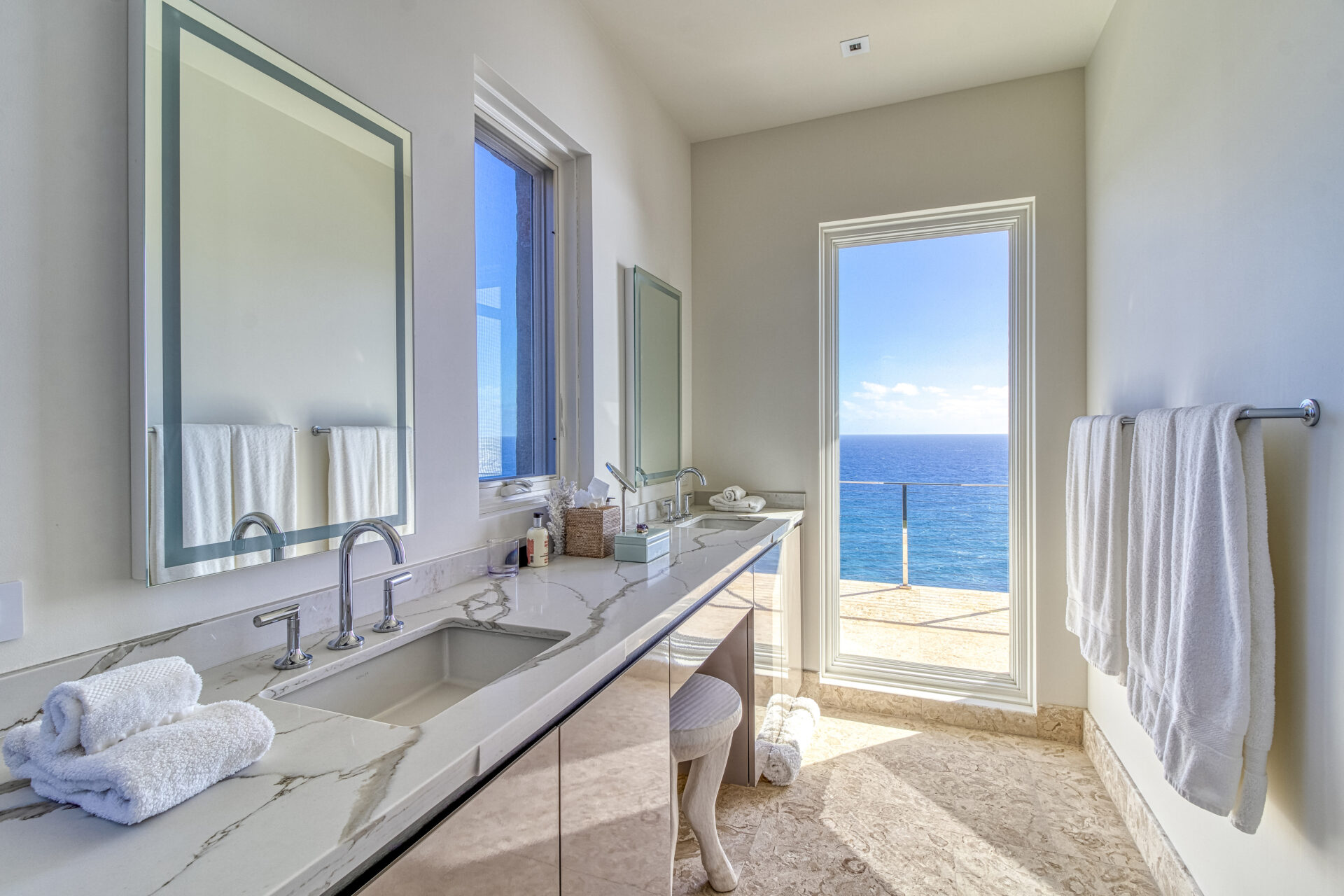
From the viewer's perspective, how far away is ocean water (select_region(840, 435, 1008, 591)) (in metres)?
2.92

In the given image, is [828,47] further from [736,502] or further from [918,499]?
[918,499]

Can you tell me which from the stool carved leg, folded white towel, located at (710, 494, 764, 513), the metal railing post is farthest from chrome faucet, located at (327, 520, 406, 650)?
the metal railing post

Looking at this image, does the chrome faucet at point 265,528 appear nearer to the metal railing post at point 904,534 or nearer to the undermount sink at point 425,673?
the undermount sink at point 425,673

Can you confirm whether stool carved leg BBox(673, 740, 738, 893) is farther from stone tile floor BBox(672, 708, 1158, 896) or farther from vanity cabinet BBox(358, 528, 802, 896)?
vanity cabinet BBox(358, 528, 802, 896)

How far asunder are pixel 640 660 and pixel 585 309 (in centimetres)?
132

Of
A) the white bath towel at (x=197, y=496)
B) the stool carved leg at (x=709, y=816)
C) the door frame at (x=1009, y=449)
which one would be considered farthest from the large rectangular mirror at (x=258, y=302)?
the door frame at (x=1009, y=449)

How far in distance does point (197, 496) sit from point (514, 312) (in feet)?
3.66

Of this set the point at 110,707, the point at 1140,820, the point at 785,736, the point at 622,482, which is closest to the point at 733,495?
the point at 622,482

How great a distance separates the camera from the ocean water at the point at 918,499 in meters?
2.92

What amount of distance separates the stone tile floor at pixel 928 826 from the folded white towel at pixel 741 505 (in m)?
0.99

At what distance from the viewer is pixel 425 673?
1.22 meters

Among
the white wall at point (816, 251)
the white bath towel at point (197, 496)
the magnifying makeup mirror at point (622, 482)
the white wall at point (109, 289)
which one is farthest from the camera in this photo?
the white wall at point (816, 251)

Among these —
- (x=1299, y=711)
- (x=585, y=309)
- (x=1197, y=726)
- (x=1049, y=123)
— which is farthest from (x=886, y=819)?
(x=1049, y=123)

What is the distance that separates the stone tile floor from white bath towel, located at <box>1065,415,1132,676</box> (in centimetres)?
59
